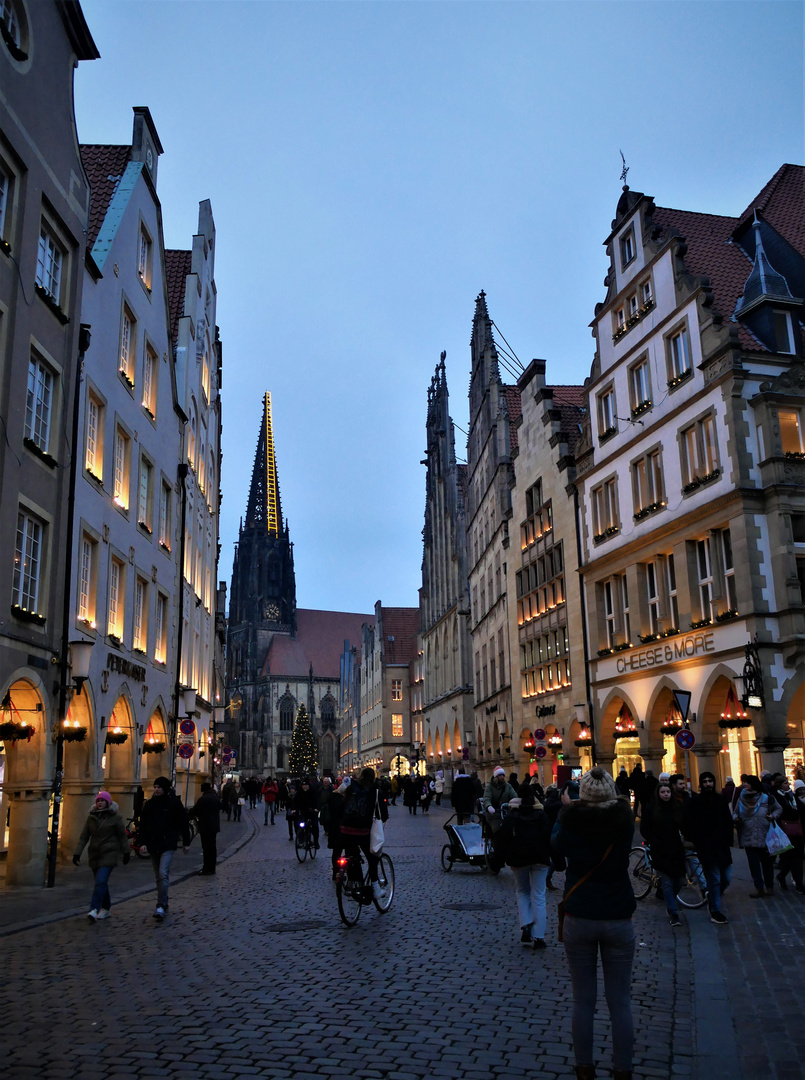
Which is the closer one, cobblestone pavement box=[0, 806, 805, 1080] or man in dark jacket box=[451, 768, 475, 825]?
cobblestone pavement box=[0, 806, 805, 1080]

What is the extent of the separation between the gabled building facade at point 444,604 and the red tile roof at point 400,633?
11589 millimetres

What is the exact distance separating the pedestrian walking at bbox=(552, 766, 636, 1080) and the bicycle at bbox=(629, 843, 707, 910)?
6.79 meters

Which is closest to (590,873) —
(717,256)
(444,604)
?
(717,256)

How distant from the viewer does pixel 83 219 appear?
19906 millimetres

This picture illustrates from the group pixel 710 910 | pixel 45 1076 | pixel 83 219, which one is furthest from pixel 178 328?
pixel 45 1076

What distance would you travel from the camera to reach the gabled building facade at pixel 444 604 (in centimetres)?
5997

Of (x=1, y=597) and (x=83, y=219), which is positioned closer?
(x=1, y=597)

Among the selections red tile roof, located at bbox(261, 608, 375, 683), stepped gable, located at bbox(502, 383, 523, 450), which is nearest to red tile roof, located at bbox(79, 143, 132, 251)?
stepped gable, located at bbox(502, 383, 523, 450)

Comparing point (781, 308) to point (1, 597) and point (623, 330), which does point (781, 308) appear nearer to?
point (623, 330)

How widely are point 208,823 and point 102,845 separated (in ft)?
20.9

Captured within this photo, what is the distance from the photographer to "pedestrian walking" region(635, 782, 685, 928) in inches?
433

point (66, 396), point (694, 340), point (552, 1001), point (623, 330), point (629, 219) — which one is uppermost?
point (629, 219)

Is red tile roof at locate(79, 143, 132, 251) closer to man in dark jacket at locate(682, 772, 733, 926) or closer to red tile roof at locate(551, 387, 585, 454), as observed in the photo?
red tile roof at locate(551, 387, 585, 454)

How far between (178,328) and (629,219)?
50.0 feet
